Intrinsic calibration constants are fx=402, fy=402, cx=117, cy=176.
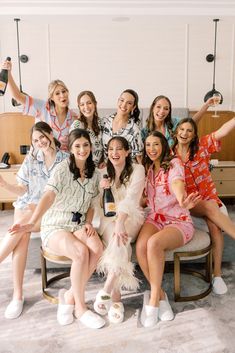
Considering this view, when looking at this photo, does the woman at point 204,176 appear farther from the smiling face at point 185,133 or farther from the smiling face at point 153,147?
the smiling face at point 153,147

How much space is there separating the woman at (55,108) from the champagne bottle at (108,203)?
619mm

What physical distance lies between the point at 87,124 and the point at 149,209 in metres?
0.79

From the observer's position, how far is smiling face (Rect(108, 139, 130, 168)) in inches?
102

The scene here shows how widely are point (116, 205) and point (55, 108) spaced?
0.96 meters

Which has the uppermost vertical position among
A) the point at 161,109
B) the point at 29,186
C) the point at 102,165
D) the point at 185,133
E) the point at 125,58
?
A: the point at 125,58

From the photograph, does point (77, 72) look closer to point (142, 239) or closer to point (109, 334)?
point (142, 239)

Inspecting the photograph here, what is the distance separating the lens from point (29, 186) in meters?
2.79

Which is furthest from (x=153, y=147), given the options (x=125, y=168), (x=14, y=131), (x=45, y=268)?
(x=14, y=131)

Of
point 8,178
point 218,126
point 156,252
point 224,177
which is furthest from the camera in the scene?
point 218,126

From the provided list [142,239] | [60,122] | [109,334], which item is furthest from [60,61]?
[109,334]

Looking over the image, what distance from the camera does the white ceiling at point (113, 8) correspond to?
3.60 meters

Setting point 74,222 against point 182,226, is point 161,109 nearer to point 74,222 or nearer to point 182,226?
point 182,226

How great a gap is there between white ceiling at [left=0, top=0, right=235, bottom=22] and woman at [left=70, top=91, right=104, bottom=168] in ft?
3.65

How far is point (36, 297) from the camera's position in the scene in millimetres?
2744
